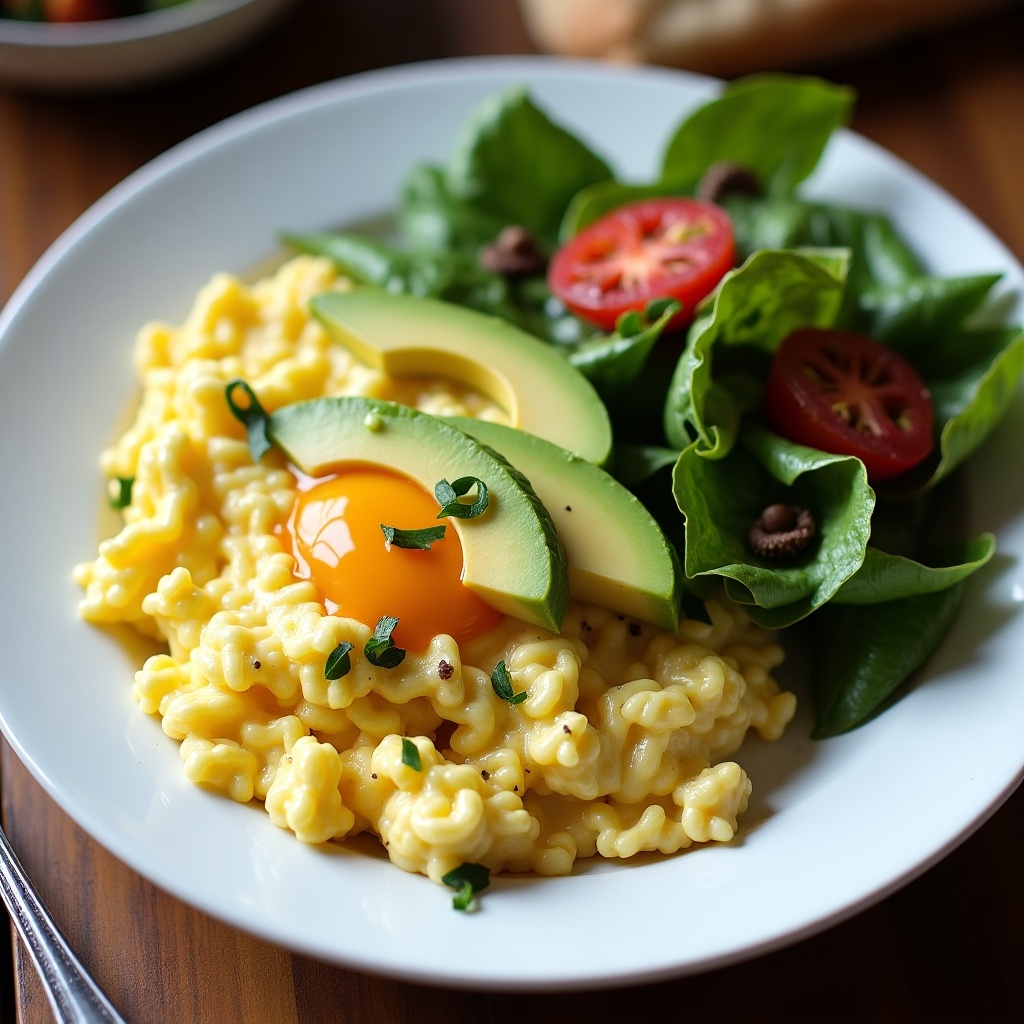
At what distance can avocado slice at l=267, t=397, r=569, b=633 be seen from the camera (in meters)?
2.83

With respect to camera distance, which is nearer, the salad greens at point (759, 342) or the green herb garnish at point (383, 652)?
the green herb garnish at point (383, 652)

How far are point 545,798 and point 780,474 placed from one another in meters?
1.14

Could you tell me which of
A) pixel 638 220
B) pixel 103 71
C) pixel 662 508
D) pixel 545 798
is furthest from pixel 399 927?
pixel 103 71

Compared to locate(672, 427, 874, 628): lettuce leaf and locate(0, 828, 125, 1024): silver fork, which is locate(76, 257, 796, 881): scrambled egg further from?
locate(0, 828, 125, 1024): silver fork

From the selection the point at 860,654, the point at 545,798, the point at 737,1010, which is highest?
the point at 860,654

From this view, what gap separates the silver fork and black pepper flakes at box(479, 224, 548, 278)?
2.41 metres

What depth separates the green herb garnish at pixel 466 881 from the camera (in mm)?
2607

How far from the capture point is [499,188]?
420 centimetres

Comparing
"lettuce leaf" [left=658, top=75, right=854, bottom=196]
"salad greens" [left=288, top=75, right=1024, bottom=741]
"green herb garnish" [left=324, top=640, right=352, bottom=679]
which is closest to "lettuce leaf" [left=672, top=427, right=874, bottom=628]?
"salad greens" [left=288, top=75, right=1024, bottom=741]

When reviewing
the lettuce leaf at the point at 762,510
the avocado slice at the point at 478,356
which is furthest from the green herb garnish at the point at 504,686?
the avocado slice at the point at 478,356

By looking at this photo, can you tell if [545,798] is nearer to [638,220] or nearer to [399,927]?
[399,927]

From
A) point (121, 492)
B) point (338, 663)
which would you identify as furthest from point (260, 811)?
point (121, 492)

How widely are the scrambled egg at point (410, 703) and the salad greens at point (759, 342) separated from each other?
0.52 ft

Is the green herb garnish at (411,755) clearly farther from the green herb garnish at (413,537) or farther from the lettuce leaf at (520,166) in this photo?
the lettuce leaf at (520,166)
